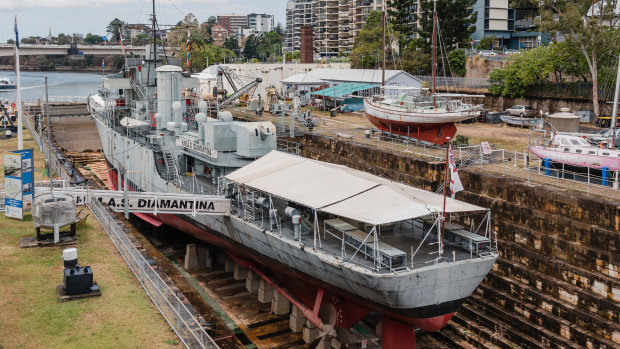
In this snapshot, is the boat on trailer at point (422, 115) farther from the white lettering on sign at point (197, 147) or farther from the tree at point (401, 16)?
the tree at point (401, 16)

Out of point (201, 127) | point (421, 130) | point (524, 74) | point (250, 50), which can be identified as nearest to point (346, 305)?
point (201, 127)

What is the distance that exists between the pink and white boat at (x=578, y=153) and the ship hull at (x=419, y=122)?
848 centimetres

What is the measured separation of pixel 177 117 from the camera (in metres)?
36.0

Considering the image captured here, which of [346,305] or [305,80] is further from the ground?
[305,80]

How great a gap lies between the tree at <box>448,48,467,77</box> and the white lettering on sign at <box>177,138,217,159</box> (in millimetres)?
38297

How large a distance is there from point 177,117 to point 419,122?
48.5 ft

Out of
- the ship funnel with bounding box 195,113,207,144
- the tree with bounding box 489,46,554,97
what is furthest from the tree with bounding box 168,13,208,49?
the ship funnel with bounding box 195,113,207,144

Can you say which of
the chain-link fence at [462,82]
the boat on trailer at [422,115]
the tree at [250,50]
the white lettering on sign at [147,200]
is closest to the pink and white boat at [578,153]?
the boat on trailer at [422,115]

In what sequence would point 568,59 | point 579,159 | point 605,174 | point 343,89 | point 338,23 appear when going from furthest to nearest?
point 338,23, point 343,89, point 568,59, point 579,159, point 605,174

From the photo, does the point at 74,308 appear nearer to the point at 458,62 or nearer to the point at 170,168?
the point at 170,168

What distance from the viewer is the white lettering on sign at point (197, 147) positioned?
29438 millimetres

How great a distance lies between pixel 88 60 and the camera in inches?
7672

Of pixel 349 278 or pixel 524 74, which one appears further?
pixel 524 74

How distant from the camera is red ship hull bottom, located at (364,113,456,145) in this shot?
3728 centimetres
